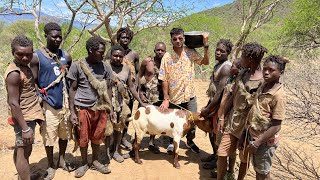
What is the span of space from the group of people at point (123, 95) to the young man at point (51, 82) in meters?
0.01

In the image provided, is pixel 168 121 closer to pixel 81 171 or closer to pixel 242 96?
pixel 81 171

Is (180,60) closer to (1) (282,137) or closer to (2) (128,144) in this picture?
(2) (128,144)

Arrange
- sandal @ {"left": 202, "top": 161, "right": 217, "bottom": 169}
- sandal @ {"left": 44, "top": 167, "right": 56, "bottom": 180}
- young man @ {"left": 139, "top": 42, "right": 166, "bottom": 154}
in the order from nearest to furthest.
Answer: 1. sandal @ {"left": 44, "top": 167, "right": 56, "bottom": 180}
2. sandal @ {"left": 202, "top": 161, "right": 217, "bottom": 169}
3. young man @ {"left": 139, "top": 42, "right": 166, "bottom": 154}

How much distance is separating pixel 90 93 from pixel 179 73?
123 centimetres

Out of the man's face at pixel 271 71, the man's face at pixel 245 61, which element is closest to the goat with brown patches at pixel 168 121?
the man's face at pixel 245 61

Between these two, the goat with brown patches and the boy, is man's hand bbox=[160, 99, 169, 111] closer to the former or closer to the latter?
the goat with brown patches

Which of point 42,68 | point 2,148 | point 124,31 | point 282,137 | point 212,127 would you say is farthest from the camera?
point 282,137

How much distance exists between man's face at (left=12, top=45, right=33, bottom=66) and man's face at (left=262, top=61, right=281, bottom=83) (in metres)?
2.25

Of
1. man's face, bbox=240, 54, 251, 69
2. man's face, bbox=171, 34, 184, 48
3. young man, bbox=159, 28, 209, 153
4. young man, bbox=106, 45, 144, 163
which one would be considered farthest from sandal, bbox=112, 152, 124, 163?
man's face, bbox=240, 54, 251, 69

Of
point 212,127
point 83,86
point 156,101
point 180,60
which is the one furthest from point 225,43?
point 83,86

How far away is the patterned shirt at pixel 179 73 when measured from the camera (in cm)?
423

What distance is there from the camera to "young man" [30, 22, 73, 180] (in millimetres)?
3570

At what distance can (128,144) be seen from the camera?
5.07m

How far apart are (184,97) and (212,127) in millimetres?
568
